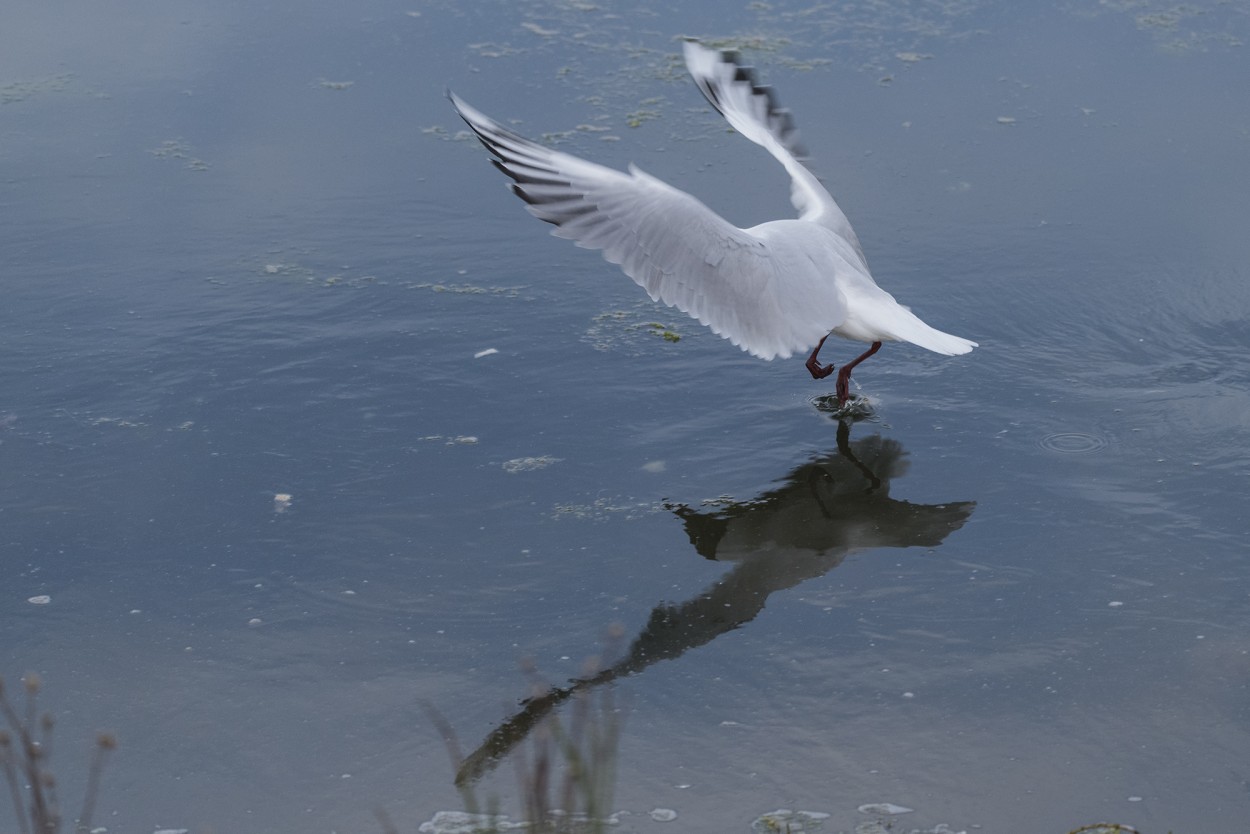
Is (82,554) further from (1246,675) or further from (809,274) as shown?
(1246,675)

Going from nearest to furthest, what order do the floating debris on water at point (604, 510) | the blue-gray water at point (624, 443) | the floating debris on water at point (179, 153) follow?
1. the blue-gray water at point (624, 443)
2. the floating debris on water at point (604, 510)
3. the floating debris on water at point (179, 153)

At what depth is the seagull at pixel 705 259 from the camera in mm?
4789

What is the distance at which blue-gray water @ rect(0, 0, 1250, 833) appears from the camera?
3656 mm

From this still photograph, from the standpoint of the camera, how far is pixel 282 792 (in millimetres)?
3479

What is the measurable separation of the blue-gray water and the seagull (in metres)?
0.41

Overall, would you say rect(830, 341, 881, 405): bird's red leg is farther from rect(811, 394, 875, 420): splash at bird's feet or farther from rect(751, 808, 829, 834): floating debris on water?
rect(751, 808, 829, 834): floating debris on water

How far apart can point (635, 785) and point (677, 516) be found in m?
1.27

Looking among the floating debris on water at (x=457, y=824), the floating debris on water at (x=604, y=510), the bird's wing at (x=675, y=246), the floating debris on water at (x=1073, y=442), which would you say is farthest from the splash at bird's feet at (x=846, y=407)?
the floating debris on water at (x=457, y=824)

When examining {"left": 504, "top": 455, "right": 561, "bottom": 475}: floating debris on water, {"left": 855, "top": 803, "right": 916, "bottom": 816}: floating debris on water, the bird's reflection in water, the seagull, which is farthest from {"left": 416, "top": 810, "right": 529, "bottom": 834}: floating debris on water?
the seagull

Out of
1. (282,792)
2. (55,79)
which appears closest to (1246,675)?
(282,792)

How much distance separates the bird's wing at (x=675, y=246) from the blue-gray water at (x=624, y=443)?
1.43ft

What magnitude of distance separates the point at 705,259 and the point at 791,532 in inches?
38.1

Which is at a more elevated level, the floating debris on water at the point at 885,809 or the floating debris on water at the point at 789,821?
the floating debris on water at the point at 789,821

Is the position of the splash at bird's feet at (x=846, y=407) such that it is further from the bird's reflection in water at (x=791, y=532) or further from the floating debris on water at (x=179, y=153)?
the floating debris on water at (x=179, y=153)
